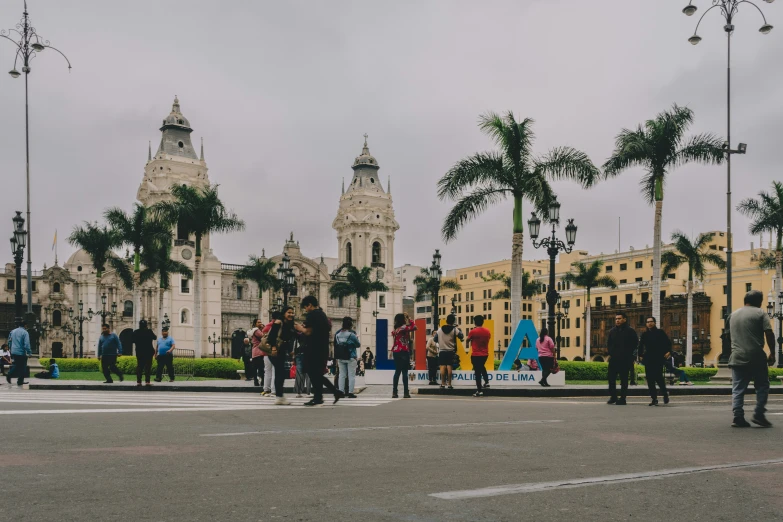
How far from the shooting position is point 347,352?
14977 millimetres

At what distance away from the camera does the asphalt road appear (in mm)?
4797

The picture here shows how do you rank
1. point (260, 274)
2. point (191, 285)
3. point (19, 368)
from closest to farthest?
point (19, 368)
point (260, 274)
point (191, 285)

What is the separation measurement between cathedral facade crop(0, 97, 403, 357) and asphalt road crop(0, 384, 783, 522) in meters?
66.1

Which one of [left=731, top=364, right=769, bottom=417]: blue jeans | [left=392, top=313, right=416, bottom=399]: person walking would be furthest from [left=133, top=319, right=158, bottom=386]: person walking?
[left=731, top=364, right=769, bottom=417]: blue jeans

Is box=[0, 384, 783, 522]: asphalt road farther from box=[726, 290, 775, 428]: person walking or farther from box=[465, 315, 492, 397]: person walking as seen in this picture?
box=[465, 315, 492, 397]: person walking

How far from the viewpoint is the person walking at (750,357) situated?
988 cm

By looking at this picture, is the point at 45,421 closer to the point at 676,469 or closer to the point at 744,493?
the point at 676,469

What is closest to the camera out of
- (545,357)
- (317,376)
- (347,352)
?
(317,376)

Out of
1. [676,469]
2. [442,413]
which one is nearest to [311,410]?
[442,413]

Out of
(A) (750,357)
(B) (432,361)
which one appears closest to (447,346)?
(B) (432,361)

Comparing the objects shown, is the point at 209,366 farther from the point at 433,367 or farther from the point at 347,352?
the point at 347,352

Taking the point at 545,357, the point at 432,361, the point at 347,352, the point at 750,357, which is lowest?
the point at 432,361

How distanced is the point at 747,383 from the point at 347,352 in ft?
23.4

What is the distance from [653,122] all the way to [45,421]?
2719 centimetres
